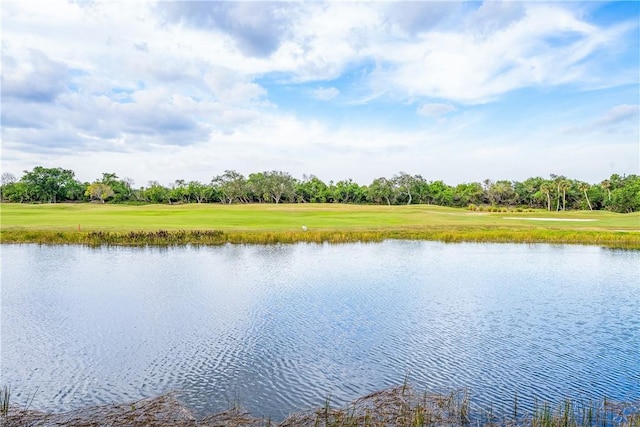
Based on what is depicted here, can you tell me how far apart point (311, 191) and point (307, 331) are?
5688 inches

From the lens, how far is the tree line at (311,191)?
138500 millimetres

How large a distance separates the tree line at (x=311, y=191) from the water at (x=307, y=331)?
11488 cm

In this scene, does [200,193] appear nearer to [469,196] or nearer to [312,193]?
[312,193]

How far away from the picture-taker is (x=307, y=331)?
1853 centimetres

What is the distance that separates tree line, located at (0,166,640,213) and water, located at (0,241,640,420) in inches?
4523

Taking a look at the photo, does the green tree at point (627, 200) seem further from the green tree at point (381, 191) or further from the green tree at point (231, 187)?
the green tree at point (231, 187)

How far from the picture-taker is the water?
13320mm

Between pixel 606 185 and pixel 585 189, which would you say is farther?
pixel 606 185

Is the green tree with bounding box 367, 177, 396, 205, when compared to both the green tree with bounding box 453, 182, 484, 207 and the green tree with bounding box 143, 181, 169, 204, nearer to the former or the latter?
the green tree with bounding box 453, 182, 484, 207

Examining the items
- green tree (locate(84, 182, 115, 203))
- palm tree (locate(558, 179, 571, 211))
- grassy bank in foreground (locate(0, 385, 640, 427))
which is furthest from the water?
green tree (locate(84, 182, 115, 203))

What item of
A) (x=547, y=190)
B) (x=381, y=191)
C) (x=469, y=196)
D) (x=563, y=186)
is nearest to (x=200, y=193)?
(x=381, y=191)

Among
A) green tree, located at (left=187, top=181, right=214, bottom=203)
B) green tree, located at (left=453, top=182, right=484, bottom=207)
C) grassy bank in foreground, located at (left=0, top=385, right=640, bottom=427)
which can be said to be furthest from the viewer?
green tree, located at (left=187, top=181, right=214, bottom=203)

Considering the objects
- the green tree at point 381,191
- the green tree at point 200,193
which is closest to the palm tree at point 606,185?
the green tree at point 381,191

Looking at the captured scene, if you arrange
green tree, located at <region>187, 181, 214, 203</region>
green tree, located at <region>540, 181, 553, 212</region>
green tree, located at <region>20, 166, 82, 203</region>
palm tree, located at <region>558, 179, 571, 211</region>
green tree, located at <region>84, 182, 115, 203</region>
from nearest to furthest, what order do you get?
green tree, located at <region>540, 181, 553, 212</region> → palm tree, located at <region>558, 179, 571, 211</region> → green tree, located at <region>20, 166, 82, 203</region> → green tree, located at <region>84, 182, 115, 203</region> → green tree, located at <region>187, 181, 214, 203</region>
